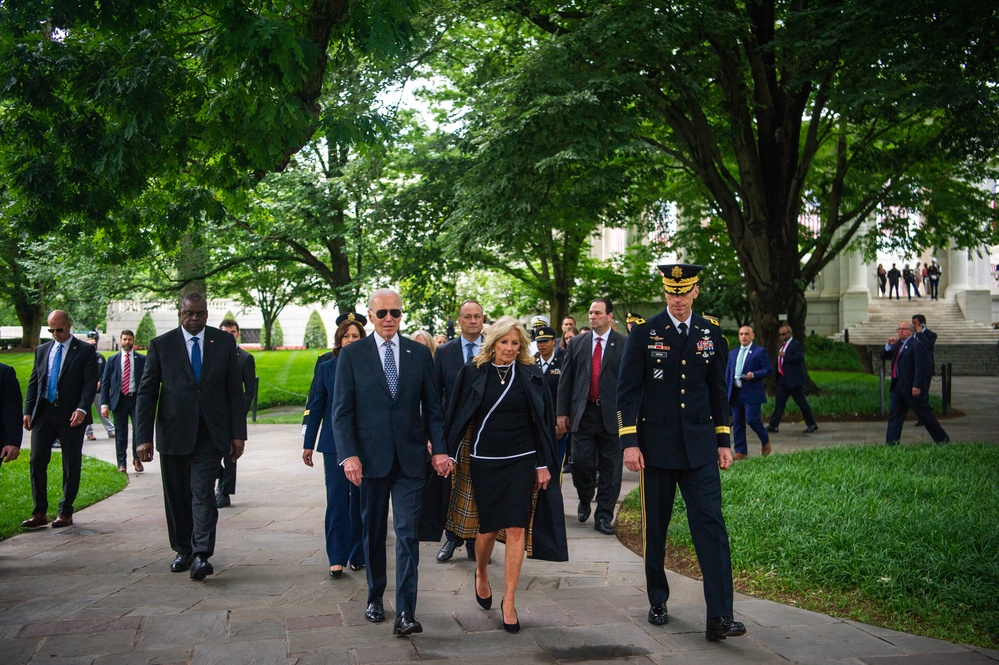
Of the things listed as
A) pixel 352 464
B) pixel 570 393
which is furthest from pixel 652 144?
pixel 352 464

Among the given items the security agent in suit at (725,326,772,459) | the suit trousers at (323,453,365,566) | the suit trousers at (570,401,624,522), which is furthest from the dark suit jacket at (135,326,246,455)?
the security agent in suit at (725,326,772,459)

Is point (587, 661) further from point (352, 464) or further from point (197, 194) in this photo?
point (197, 194)

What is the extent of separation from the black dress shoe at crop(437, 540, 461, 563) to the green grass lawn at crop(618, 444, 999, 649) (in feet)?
6.21

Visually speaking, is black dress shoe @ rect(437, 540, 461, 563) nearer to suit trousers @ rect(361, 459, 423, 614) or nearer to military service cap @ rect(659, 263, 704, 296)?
suit trousers @ rect(361, 459, 423, 614)

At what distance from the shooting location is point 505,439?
5738 millimetres

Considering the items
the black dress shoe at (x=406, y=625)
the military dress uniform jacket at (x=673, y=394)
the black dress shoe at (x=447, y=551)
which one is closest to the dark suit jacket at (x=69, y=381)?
the black dress shoe at (x=447, y=551)

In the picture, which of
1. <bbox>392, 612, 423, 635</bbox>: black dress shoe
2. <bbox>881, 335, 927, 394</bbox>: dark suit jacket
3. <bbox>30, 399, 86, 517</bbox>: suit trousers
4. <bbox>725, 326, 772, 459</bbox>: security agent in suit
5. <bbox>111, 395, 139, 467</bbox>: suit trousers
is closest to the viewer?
<bbox>392, 612, 423, 635</bbox>: black dress shoe

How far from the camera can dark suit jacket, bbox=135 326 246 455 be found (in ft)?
22.9

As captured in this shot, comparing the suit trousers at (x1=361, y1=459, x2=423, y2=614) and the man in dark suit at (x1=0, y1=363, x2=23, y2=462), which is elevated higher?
the man in dark suit at (x1=0, y1=363, x2=23, y2=462)

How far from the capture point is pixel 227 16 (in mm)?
6820

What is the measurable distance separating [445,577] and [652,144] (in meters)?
12.8

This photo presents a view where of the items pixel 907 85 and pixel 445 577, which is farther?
pixel 907 85

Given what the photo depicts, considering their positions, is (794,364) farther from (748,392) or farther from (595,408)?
(595,408)

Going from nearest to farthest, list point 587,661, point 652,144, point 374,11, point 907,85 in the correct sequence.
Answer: point 587,661 → point 374,11 → point 907,85 → point 652,144
